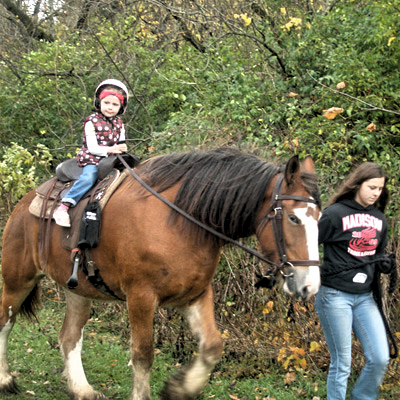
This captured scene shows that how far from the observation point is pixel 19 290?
561 cm

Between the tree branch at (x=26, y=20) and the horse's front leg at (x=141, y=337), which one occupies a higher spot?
the tree branch at (x=26, y=20)

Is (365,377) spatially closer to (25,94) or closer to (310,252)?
(310,252)

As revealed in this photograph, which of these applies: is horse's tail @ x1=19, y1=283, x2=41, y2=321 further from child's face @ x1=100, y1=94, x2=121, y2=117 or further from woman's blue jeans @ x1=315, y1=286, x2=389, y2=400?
woman's blue jeans @ x1=315, y1=286, x2=389, y2=400

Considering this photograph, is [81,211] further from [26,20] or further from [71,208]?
[26,20]

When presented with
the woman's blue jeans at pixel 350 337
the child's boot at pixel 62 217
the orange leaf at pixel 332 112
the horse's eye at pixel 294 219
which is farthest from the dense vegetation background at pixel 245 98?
the child's boot at pixel 62 217

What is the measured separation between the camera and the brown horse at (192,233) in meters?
3.91

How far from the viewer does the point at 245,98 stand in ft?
25.0

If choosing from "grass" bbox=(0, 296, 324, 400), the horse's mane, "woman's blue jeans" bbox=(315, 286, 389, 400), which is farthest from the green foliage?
"woman's blue jeans" bbox=(315, 286, 389, 400)

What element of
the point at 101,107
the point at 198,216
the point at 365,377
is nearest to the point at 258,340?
the point at 365,377

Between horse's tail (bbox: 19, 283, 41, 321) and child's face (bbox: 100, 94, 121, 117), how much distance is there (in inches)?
77.7

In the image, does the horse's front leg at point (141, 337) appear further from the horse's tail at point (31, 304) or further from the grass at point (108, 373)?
the horse's tail at point (31, 304)

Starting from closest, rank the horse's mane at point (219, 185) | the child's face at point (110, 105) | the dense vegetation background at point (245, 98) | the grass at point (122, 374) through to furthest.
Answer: the horse's mane at point (219, 185) → the child's face at point (110, 105) → the grass at point (122, 374) → the dense vegetation background at point (245, 98)

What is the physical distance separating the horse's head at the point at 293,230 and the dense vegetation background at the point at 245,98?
27.1 inches

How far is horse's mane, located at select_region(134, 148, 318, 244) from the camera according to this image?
412 cm
